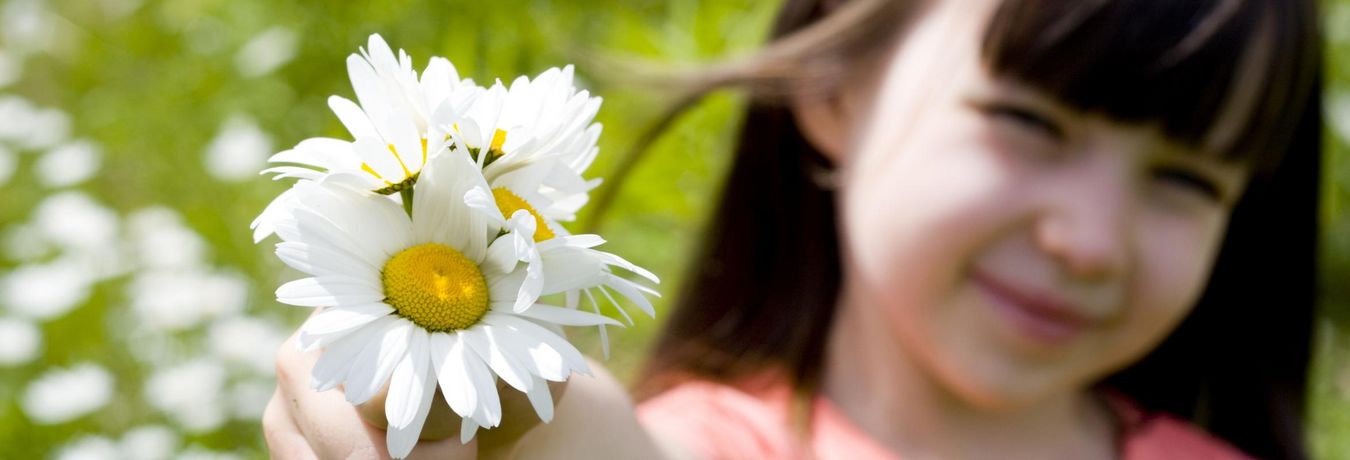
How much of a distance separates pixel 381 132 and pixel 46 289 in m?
1.01

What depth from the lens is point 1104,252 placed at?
798mm

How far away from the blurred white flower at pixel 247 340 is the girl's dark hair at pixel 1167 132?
1.15ft

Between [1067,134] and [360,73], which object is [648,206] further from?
[360,73]

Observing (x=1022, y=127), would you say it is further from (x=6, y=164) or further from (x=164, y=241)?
(x=6, y=164)

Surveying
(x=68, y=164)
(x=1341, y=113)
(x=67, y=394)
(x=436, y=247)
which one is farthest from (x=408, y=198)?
(x=1341, y=113)

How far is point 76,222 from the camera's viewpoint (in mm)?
1321

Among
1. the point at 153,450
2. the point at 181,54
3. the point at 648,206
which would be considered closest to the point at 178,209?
the point at 181,54

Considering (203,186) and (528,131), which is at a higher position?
(528,131)

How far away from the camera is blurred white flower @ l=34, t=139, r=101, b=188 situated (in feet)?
4.56

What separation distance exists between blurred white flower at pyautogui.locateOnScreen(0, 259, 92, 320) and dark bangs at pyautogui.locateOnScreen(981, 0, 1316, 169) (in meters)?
0.86

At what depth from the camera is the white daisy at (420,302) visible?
36 cm

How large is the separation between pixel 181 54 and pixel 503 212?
126 centimetres

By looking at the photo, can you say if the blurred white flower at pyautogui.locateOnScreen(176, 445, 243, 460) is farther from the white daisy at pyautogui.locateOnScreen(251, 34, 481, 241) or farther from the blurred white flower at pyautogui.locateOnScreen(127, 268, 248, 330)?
the white daisy at pyautogui.locateOnScreen(251, 34, 481, 241)

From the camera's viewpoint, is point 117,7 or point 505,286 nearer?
point 505,286
